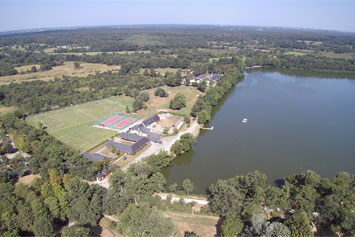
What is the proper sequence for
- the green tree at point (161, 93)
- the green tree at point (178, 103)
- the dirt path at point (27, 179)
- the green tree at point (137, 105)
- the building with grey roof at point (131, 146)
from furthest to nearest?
the green tree at point (161, 93)
the green tree at point (178, 103)
the green tree at point (137, 105)
the building with grey roof at point (131, 146)
the dirt path at point (27, 179)

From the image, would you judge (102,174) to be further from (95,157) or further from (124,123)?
(124,123)

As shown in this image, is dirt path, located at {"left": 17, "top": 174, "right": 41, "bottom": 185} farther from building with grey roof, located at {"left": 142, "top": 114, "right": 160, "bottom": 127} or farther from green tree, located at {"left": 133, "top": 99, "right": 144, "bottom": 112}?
green tree, located at {"left": 133, "top": 99, "right": 144, "bottom": 112}

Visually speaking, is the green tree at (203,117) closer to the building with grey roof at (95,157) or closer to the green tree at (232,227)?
the building with grey roof at (95,157)

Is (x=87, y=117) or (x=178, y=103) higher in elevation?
(x=178, y=103)

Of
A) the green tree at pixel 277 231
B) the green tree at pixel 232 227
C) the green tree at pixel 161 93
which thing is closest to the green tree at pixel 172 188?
the green tree at pixel 232 227

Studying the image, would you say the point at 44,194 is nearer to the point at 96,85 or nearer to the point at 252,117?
the point at 252,117

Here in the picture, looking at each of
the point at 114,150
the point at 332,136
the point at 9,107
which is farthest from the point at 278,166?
the point at 9,107

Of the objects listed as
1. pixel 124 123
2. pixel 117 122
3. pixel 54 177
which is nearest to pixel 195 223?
pixel 54 177
